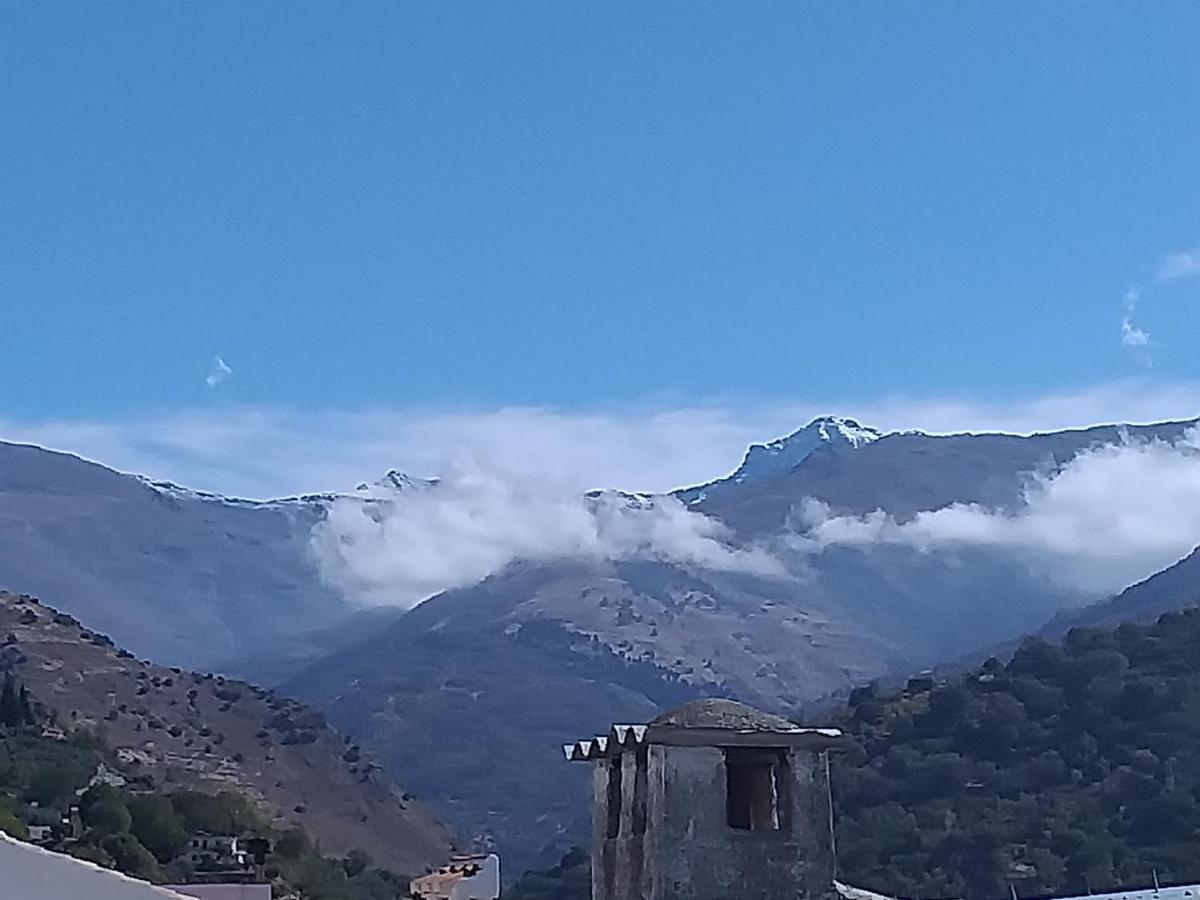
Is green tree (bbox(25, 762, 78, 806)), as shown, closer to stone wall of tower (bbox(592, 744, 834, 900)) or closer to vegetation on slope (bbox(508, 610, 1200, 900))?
vegetation on slope (bbox(508, 610, 1200, 900))

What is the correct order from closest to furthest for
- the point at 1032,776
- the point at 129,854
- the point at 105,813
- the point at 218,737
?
1. the point at 129,854
2. the point at 105,813
3. the point at 1032,776
4. the point at 218,737

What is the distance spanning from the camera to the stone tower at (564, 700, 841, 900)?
1378 centimetres

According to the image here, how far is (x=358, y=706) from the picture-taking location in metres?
98.1

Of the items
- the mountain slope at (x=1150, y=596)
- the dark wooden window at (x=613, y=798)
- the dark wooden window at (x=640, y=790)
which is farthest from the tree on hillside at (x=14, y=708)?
the mountain slope at (x=1150, y=596)

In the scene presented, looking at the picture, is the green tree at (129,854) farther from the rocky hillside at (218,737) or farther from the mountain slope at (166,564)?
the mountain slope at (166,564)

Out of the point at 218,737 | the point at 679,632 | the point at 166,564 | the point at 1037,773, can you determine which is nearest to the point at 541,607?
the point at 679,632

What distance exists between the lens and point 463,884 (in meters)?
35.2

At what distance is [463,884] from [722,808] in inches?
881

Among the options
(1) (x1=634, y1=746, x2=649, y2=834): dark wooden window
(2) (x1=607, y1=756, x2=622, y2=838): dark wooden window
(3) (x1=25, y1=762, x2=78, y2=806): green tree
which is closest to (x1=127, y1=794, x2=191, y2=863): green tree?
(3) (x1=25, y1=762, x2=78, y2=806): green tree

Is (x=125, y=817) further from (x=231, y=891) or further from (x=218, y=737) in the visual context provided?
(x=218, y=737)

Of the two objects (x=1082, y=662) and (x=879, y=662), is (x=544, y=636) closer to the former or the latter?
(x=879, y=662)

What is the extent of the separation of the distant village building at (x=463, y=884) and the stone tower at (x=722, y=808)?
754 inches

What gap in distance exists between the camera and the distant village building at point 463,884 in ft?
111

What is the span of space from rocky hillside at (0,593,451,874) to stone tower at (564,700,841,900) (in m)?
36.6
